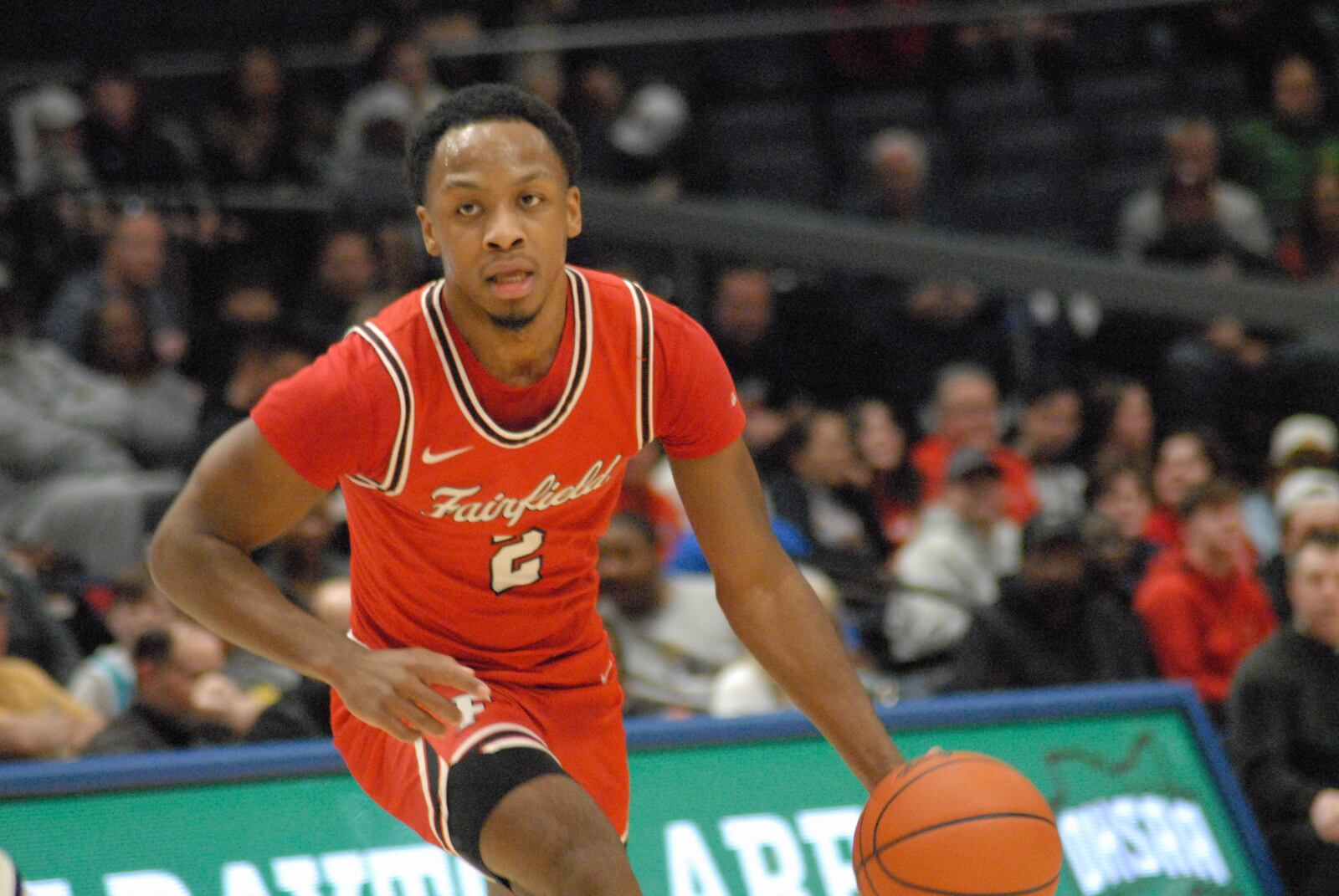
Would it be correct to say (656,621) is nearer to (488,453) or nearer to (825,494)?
(825,494)

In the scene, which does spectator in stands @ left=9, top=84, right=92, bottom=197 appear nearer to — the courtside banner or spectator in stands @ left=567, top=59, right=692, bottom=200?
spectator in stands @ left=567, top=59, right=692, bottom=200

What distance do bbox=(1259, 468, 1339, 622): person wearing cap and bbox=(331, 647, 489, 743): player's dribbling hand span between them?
4.02m

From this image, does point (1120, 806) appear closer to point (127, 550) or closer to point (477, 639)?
point (477, 639)

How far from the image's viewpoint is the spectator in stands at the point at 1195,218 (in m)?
9.41

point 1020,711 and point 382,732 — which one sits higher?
point 382,732

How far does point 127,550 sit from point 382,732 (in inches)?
165

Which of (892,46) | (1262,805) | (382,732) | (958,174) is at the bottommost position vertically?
(1262,805)

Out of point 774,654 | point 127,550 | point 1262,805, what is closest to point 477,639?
point 774,654

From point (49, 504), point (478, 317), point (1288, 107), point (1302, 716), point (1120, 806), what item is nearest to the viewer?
point (478, 317)

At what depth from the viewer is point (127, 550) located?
23.8ft

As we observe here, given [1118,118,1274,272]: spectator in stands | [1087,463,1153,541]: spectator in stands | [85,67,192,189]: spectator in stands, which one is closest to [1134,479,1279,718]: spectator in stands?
[1087,463,1153,541]: spectator in stands

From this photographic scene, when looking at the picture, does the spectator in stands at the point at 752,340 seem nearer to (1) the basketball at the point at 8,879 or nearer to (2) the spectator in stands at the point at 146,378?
(2) the spectator in stands at the point at 146,378

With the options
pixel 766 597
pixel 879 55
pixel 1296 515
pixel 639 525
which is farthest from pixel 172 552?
pixel 879 55

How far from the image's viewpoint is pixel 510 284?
3.19 m
